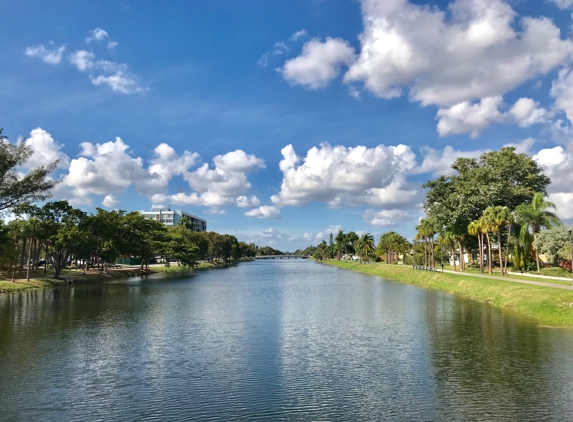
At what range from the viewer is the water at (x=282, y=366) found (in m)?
15.7

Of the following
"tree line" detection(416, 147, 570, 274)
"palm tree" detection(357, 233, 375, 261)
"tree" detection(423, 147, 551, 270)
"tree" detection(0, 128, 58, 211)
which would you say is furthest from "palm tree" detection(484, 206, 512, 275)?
"palm tree" detection(357, 233, 375, 261)

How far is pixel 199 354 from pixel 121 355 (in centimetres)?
399

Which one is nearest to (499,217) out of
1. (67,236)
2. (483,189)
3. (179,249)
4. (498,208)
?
(498,208)

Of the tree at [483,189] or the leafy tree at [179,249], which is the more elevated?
the tree at [483,189]

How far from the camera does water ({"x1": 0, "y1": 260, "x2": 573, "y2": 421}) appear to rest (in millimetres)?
15672

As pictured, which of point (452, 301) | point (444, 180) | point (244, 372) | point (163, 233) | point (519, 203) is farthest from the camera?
point (163, 233)

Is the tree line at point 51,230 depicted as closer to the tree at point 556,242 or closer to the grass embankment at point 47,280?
the grass embankment at point 47,280

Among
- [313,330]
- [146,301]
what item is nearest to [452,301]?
[313,330]

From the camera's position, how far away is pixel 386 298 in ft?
170

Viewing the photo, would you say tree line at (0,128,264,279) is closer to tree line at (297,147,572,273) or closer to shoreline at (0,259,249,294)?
shoreline at (0,259,249,294)

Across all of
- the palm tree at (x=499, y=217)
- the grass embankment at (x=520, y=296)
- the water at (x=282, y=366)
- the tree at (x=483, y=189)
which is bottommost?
the water at (x=282, y=366)

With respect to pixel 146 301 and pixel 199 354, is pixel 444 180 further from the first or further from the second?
pixel 199 354

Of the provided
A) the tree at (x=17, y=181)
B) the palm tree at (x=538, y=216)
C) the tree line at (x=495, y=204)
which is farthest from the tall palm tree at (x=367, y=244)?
the tree at (x=17, y=181)

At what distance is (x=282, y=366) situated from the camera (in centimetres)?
2128
